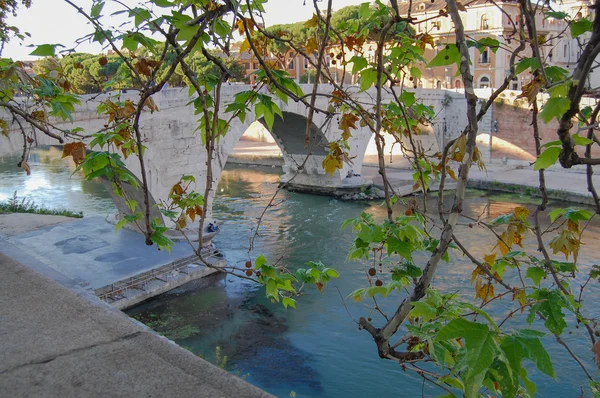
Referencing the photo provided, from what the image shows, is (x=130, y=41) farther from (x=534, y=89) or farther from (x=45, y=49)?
(x=534, y=89)

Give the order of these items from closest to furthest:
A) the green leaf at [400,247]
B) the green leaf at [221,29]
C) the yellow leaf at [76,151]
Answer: the green leaf at [400,247]
the green leaf at [221,29]
the yellow leaf at [76,151]

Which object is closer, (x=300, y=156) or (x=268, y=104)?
(x=268, y=104)

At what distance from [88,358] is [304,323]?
591 cm

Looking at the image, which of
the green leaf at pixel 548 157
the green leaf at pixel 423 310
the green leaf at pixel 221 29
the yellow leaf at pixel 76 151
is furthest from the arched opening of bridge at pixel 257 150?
the green leaf at pixel 548 157

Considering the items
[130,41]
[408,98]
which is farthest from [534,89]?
[130,41]

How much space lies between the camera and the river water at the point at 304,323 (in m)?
5.89

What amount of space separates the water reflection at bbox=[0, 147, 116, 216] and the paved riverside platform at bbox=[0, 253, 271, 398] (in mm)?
10256

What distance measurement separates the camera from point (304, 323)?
7.21 m

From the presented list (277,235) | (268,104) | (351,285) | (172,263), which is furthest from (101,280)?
(268,104)

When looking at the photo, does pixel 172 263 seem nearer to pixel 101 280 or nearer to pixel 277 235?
pixel 101 280

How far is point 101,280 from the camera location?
764cm

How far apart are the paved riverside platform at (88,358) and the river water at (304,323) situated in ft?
4.83

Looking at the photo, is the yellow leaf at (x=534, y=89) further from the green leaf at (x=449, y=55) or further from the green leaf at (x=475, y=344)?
the green leaf at (x=475, y=344)

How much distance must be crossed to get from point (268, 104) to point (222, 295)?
22.5 ft
